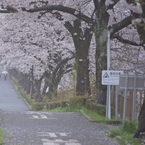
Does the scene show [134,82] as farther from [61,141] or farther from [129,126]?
[61,141]

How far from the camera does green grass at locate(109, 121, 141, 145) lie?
11297mm

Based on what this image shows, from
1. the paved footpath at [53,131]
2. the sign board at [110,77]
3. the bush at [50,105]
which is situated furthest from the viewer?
the bush at [50,105]

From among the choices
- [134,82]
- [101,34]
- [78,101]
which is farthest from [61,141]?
[78,101]

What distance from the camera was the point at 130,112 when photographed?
52.9 ft

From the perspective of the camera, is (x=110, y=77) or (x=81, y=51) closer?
(x=110, y=77)

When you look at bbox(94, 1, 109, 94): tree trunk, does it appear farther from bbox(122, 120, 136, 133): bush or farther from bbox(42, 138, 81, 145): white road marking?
bbox(42, 138, 81, 145): white road marking

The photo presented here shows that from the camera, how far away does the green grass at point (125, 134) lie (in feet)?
37.1

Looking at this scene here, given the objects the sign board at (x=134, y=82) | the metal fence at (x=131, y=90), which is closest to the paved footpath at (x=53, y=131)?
the metal fence at (x=131, y=90)

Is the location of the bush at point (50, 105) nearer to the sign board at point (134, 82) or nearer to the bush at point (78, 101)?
the bush at point (78, 101)

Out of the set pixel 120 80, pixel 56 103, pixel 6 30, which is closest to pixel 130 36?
A: pixel 56 103

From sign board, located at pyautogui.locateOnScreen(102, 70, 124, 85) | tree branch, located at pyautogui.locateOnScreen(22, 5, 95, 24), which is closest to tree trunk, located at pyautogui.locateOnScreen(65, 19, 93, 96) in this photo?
tree branch, located at pyautogui.locateOnScreen(22, 5, 95, 24)

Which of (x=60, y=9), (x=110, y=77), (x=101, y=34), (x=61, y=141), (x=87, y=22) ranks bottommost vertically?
(x=61, y=141)

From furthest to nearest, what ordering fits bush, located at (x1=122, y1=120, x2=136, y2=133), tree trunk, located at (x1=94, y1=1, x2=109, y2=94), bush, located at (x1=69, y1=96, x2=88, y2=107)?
1. bush, located at (x1=69, y1=96, x2=88, y2=107)
2. tree trunk, located at (x1=94, y1=1, x2=109, y2=94)
3. bush, located at (x1=122, y1=120, x2=136, y2=133)

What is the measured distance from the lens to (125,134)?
40.8 ft
